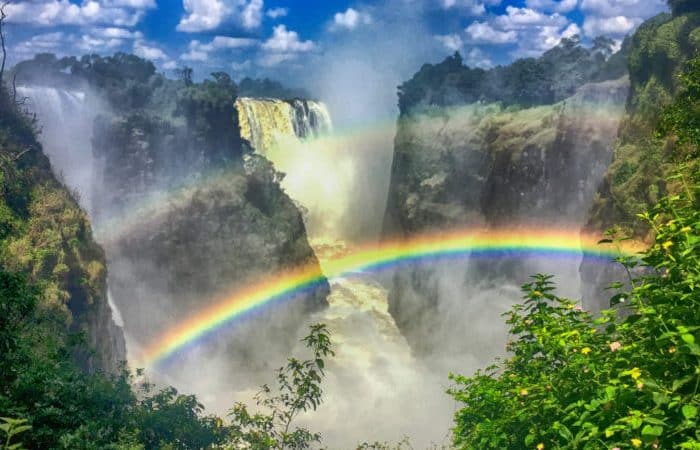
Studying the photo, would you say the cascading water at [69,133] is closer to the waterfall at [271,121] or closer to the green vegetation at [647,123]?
the waterfall at [271,121]

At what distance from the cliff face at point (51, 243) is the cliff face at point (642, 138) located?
1629 centimetres

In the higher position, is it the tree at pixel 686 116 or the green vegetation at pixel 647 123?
the green vegetation at pixel 647 123

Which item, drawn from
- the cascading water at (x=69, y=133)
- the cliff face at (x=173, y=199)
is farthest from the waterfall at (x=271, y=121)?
the cascading water at (x=69, y=133)

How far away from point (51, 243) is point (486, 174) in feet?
84.3

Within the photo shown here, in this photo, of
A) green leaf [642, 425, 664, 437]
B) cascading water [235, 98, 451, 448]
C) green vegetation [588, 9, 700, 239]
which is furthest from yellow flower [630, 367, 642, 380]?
cascading water [235, 98, 451, 448]

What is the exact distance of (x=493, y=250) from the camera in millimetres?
37375

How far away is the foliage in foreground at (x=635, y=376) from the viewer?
353 centimetres

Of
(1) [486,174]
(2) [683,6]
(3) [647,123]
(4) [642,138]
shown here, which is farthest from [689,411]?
(1) [486,174]

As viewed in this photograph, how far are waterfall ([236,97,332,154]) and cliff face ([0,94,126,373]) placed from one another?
65.0ft

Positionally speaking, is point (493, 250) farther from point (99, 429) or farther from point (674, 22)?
point (99, 429)

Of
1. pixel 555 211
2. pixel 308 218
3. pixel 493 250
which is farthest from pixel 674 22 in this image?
pixel 308 218

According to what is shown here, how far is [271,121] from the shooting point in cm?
4472

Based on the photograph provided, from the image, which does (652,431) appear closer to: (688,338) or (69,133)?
(688,338)

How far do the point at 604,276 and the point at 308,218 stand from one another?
34703mm
